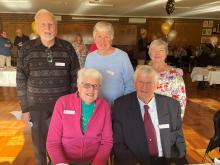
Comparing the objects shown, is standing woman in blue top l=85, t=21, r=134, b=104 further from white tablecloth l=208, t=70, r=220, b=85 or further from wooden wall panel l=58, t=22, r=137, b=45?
wooden wall panel l=58, t=22, r=137, b=45

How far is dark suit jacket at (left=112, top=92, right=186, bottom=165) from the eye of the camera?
1723mm

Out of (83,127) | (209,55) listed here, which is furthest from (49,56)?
(209,55)

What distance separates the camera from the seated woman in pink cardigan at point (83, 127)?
1.70m

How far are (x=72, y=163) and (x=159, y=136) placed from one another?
63cm

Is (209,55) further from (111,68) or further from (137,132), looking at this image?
(137,132)

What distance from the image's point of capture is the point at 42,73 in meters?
2.02

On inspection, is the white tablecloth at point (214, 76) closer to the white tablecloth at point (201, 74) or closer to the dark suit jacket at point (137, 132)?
the white tablecloth at point (201, 74)

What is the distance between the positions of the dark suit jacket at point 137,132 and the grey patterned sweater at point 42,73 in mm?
560

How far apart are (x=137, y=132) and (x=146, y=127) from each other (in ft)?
0.25

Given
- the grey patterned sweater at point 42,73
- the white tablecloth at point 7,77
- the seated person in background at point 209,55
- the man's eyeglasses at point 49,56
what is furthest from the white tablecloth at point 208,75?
the man's eyeglasses at point 49,56

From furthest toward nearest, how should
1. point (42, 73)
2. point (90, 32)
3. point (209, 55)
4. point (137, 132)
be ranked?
1. point (90, 32)
2. point (209, 55)
3. point (42, 73)
4. point (137, 132)

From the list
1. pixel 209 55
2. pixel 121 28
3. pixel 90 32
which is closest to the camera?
pixel 209 55

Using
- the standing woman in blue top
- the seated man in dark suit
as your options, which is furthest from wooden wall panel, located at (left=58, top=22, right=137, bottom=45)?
the seated man in dark suit

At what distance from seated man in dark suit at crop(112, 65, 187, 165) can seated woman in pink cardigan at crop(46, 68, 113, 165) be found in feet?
0.32
